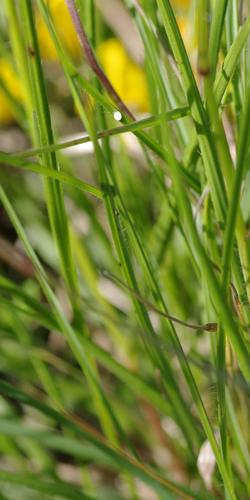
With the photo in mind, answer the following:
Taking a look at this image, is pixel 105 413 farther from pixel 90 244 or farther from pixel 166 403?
pixel 90 244

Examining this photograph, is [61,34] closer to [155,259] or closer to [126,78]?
[126,78]

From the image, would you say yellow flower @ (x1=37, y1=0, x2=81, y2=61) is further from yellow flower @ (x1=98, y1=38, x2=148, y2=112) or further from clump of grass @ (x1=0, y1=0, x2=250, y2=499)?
clump of grass @ (x1=0, y1=0, x2=250, y2=499)

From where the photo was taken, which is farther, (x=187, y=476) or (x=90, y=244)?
(x=90, y=244)

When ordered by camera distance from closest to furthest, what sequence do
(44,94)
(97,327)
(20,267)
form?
(44,94)
(20,267)
(97,327)

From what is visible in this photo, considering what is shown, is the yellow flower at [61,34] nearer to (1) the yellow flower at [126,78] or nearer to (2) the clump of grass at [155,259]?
(1) the yellow flower at [126,78]

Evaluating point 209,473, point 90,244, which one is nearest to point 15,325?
point 209,473

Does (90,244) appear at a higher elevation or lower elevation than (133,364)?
higher
